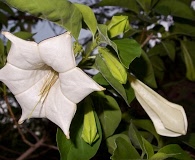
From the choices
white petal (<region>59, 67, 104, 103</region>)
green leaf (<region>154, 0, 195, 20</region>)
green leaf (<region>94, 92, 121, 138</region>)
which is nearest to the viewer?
white petal (<region>59, 67, 104, 103</region>)

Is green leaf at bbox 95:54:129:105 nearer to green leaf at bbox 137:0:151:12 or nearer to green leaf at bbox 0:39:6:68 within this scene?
green leaf at bbox 0:39:6:68

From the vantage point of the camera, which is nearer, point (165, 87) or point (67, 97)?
point (67, 97)

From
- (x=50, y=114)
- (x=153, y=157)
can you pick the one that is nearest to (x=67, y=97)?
(x=50, y=114)

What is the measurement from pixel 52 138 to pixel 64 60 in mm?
883

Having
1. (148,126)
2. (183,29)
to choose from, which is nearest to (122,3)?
(183,29)

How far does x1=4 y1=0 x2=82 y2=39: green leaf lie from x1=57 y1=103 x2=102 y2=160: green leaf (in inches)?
6.5

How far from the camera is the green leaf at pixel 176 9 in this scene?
991 mm

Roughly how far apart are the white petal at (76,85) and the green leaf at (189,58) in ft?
2.03

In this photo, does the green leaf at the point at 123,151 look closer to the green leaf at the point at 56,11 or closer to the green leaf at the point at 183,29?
the green leaf at the point at 56,11

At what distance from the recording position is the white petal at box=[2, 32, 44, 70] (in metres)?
0.53

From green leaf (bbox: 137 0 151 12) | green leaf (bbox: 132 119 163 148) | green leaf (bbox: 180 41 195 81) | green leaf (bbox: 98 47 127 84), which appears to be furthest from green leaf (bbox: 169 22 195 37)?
green leaf (bbox: 98 47 127 84)

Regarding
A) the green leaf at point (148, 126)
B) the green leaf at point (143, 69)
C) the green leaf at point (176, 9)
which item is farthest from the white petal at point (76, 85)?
the green leaf at point (176, 9)

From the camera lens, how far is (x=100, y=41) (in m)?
0.60

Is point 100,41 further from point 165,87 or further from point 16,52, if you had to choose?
point 165,87
